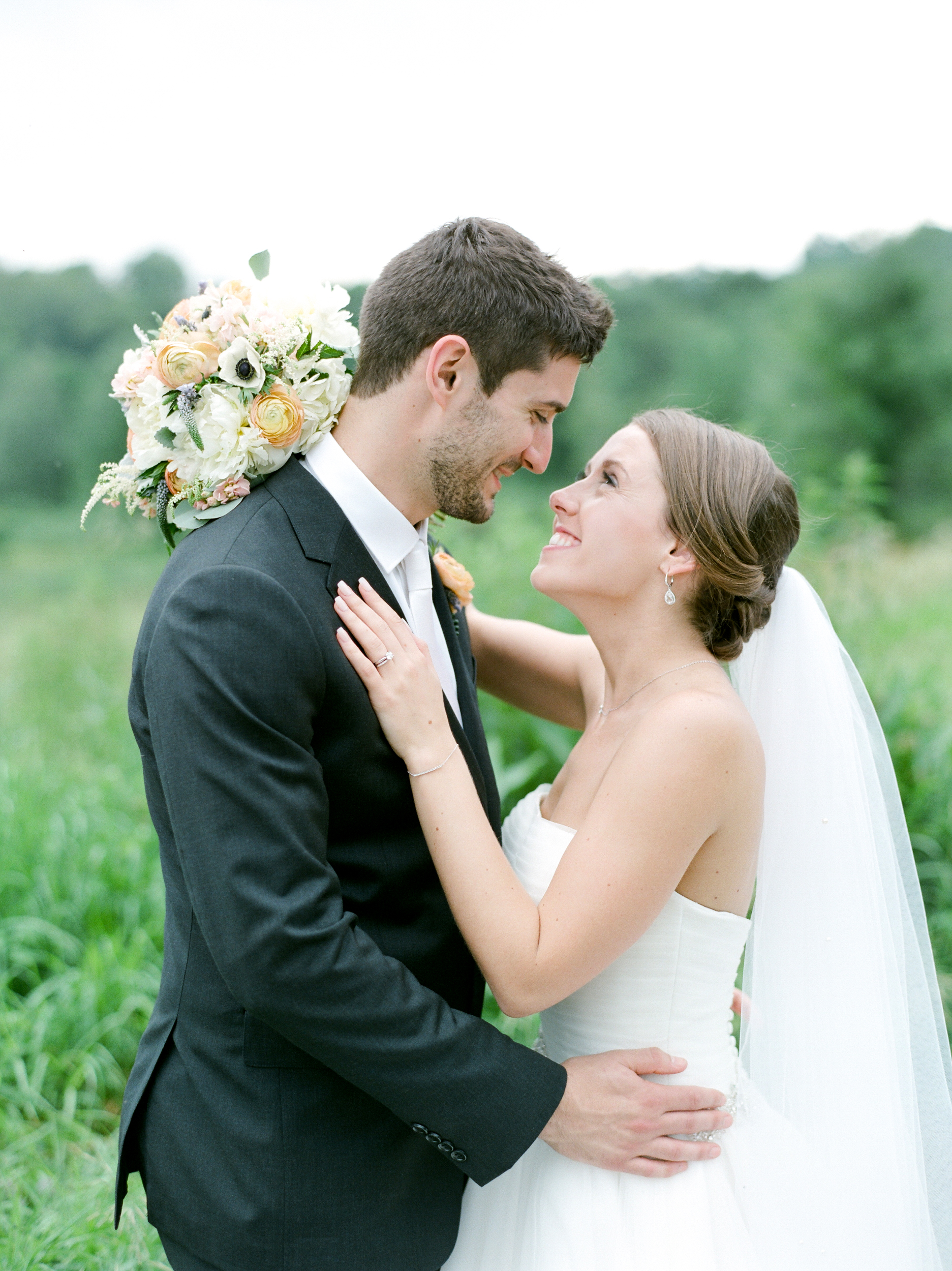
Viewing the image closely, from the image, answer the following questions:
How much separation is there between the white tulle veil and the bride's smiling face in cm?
40

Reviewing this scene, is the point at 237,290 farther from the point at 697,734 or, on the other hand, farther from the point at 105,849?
the point at 105,849

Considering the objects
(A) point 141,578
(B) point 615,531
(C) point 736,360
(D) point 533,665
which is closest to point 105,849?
(D) point 533,665

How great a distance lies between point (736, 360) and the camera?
1595 cm

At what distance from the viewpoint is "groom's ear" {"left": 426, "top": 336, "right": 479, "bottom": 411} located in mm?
2146

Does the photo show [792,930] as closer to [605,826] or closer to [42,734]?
[605,826]

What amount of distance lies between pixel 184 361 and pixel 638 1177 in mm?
1905

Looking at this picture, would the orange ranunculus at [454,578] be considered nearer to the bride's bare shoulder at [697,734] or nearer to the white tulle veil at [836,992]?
the bride's bare shoulder at [697,734]

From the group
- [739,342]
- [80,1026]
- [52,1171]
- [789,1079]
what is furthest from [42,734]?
[739,342]

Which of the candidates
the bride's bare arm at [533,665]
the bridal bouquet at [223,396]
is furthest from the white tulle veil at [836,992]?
the bridal bouquet at [223,396]

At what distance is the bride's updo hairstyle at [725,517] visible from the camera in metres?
2.29

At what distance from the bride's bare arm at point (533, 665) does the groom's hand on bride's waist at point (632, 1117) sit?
99 cm

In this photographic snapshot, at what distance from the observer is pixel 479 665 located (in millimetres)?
3037

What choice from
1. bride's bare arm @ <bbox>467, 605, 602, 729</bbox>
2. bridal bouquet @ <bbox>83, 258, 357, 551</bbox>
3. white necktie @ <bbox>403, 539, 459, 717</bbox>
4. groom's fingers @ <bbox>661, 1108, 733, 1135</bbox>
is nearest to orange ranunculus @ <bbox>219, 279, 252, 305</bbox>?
bridal bouquet @ <bbox>83, 258, 357, 551</bbox>

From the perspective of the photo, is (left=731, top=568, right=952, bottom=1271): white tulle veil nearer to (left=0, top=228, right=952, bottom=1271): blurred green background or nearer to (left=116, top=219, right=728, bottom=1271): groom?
(left=116, top=219, right=728, bottom=1271): groom
